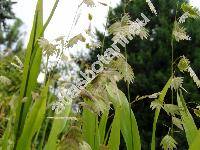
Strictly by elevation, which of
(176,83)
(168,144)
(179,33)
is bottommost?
(168,144)

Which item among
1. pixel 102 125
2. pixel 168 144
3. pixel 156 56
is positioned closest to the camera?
pixel 168 144

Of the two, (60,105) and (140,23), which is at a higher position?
(140,23)

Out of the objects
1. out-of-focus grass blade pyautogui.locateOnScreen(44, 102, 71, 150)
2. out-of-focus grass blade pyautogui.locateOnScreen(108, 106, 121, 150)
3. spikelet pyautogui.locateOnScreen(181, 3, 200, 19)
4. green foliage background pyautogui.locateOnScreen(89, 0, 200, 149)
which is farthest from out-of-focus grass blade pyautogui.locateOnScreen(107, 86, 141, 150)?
green foliage background pyautogui.locateOnScreen(89, 0, 200, 149)

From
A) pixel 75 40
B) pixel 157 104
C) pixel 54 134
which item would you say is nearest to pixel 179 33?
pixel 157 104

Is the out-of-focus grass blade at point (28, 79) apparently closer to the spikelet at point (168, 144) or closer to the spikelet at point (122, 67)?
the spikelet at point (122, 67)

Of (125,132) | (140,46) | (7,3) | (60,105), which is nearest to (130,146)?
(125,132)

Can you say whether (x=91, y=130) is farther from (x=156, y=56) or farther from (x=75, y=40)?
(x=156, y=56)

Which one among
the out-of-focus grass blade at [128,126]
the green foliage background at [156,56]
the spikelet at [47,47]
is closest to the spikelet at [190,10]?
the out-of-focus grass blade at [128,126]

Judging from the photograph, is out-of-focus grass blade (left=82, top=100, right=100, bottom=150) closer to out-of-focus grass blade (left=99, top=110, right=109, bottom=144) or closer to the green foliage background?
out-of-focus grass blade (left=99, top=110, right=109, bottom=144)

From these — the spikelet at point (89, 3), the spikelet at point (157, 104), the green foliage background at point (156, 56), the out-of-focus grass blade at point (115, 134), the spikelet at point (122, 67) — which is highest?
the green foliage background at point (156, 56)

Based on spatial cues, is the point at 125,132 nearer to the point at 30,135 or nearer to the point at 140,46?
the point at 30,135

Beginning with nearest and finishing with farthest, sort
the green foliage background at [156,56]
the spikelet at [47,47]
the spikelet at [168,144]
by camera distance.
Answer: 1. the spikelet at [47,47]
2. the spikelet at [168,144]
3. the green foliage background at [156,56]
